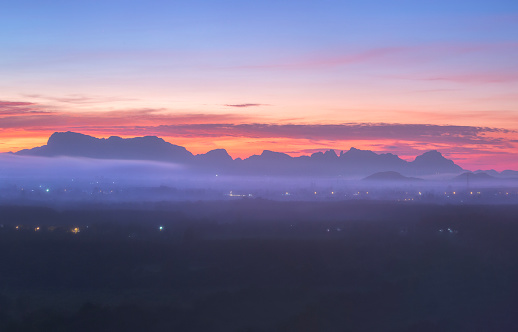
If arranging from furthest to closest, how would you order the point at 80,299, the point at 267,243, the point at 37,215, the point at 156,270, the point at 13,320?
the point at 37,215
the point at 267,243
the point at 156,270
the point at 80,299
the point at 13,320

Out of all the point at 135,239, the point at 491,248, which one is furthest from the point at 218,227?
the point at 491,248

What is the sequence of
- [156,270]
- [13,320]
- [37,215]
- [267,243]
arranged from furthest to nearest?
[37,215]
[267,243]
[156,270]
[13,320]

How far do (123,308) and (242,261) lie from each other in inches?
584

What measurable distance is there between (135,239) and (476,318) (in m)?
32.7

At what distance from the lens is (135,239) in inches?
2183

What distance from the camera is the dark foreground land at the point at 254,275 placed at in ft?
111

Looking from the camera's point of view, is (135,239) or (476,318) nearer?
(476,318)

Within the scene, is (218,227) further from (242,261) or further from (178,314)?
(178,314)

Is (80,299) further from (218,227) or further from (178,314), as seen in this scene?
(218,227)

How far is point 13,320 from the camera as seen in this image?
3164 centimetres

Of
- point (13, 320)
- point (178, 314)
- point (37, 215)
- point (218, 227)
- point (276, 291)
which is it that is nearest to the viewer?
point (13, 320)

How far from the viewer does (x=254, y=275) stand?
43.7 m

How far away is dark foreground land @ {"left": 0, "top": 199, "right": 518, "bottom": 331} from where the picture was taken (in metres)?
33.7

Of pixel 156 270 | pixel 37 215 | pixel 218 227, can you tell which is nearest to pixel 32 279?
pixel 156 270
